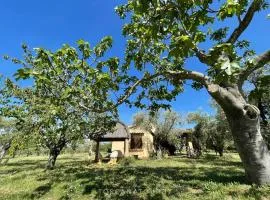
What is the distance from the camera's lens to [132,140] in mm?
41000

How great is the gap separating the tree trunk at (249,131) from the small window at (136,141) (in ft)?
103

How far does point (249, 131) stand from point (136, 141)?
31.8 m

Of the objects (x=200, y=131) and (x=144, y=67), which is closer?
(x=144, y=67)

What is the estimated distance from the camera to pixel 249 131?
9.57 m

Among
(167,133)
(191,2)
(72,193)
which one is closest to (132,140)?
(167,133)

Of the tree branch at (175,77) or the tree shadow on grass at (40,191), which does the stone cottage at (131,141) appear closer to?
the tree shadow on grass at (40,191)

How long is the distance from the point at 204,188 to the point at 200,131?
3205cm

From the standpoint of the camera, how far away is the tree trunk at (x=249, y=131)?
956cm

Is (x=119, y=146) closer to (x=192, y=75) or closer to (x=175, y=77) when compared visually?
(x=175, y=77)

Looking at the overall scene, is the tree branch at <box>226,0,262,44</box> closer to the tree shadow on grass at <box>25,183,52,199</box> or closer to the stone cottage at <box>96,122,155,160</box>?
the tree shadow on grass at <box>25,183,52,199</box>

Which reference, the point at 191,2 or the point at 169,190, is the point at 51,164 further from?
the point at 191,2

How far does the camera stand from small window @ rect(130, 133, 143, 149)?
4066cm

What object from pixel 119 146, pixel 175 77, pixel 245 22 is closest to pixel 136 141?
pixel 119 146

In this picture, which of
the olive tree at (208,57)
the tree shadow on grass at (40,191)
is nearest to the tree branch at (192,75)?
the olive tree at (208,57)
